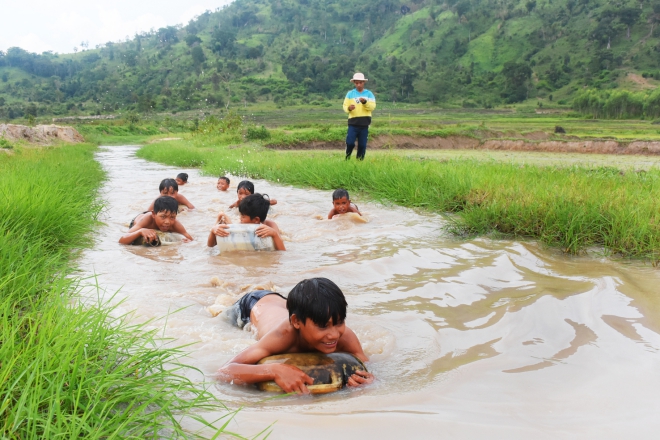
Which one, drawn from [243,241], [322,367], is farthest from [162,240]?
[322,367]

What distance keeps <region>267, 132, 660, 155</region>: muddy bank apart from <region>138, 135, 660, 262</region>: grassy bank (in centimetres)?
1105

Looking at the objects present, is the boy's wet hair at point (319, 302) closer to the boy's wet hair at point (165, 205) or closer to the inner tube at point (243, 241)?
the inner tube at point (243, 241)

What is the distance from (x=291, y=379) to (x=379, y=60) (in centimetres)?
10645

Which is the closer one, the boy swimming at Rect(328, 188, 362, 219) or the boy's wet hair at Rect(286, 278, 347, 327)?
the boy's wet hair at Rect(286, 278, 347, 327)

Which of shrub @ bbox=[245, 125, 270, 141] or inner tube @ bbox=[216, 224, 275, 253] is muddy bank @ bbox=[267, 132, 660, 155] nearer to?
shrub @ bbox=[245, 125, 270, 141]

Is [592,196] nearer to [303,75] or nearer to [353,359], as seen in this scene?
[353,359]

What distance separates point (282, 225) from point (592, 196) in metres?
3.61

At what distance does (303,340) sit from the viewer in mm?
2617

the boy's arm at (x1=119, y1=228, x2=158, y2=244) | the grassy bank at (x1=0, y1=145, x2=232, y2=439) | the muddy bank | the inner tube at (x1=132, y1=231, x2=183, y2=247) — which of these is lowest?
the inner tube at (x1=132, y1=231, x2=183, y2=247)

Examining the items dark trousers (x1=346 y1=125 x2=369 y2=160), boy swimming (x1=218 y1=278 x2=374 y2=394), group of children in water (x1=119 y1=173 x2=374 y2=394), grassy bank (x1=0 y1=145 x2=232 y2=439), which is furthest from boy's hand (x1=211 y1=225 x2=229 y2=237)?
dark trousers (x1=346 y1=125 x2=369 y2=160)

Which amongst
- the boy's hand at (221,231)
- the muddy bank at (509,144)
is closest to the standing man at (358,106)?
the boy's hand at (221,231)

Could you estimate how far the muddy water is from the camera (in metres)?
2.07

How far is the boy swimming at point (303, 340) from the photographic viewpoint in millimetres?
2377

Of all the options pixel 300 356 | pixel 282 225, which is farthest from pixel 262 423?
pixel 282 225
